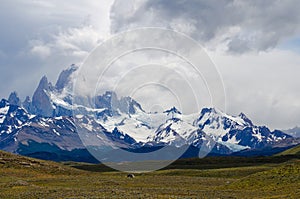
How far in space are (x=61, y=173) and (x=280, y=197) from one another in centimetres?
11024

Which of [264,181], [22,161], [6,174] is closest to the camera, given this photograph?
[264,181]

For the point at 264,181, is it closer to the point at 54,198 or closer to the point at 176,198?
the point at 176,198

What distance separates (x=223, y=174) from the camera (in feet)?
519

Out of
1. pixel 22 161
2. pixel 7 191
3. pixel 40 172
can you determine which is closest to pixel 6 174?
pixel 40 172

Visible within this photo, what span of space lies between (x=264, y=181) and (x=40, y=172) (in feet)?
296

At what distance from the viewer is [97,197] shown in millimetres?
72125

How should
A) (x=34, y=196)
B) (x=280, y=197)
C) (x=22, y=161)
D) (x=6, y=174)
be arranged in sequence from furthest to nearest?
(x=22, y=161)
(x=6, y=174)
(x=34, y=196)
(x=280, y=197)

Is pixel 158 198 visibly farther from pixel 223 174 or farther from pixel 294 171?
pixel 223 174

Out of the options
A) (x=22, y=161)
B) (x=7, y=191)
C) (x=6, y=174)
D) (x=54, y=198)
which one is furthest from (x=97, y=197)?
(x=22, y=161)

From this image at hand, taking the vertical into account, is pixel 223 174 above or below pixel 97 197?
above

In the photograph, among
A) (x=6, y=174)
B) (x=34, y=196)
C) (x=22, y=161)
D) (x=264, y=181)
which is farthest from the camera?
(x=22, y=161)

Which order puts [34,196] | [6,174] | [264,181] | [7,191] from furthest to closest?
[6,174] → [264,181] → [7,191] → [34,196]

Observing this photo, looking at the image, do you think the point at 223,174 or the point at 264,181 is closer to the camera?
the point at 264,181

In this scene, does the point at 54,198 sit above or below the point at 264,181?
below
